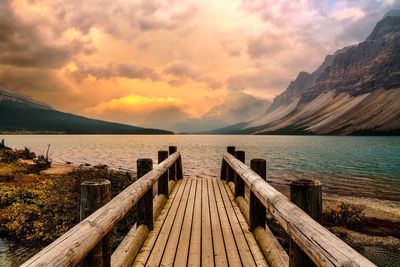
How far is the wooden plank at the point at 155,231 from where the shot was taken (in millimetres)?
5109

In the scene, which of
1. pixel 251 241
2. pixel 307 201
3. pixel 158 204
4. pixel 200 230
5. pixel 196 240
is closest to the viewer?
pixel 307 201

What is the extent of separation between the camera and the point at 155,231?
259 inches

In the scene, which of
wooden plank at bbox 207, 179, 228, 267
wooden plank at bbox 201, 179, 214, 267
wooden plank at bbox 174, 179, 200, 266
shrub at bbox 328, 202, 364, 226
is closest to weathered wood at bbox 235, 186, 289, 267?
wooden plank at bbox 207, 179, 228, 267

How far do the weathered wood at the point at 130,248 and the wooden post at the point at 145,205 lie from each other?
164mm

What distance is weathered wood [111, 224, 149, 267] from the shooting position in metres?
4.53

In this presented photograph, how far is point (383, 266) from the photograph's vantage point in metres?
9.55

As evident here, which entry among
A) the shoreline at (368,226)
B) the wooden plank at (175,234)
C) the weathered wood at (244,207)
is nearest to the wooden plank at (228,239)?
the weathered wood at (244,207)

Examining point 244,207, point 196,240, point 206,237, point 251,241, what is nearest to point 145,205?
point 196,240

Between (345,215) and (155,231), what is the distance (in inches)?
419

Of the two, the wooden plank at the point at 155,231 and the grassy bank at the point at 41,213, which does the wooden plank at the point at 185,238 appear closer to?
the wooden plank at the point at 155,231

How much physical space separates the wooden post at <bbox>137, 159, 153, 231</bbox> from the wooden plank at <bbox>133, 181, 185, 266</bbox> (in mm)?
275

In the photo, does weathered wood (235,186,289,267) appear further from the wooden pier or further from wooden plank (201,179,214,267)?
wooden plank (201,179,214,267)

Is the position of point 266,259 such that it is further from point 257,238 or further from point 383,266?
point 383,266

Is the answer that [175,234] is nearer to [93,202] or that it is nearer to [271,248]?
[271,248]
